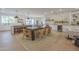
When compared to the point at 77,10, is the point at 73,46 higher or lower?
lower

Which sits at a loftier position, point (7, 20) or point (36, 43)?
point (7, 20)

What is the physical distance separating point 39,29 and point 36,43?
1.02 ft

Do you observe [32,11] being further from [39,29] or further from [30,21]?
[39,29]

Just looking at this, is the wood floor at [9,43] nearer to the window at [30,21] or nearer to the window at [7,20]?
the window at [7,20]

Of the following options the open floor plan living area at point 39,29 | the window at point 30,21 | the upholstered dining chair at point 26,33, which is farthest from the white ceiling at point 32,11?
the upholstered dining chair at point 26,33

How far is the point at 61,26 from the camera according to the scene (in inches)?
126

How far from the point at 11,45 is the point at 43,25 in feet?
2.69

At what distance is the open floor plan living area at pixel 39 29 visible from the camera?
3.15 m

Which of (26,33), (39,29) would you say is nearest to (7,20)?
(26,33)

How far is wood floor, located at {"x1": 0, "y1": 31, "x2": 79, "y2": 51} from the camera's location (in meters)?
3.18

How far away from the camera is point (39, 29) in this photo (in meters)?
3.20

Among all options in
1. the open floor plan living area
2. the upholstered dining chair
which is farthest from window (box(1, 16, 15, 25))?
the upholstered dining chair

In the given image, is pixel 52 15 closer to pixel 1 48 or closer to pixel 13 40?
pixel 13 40
